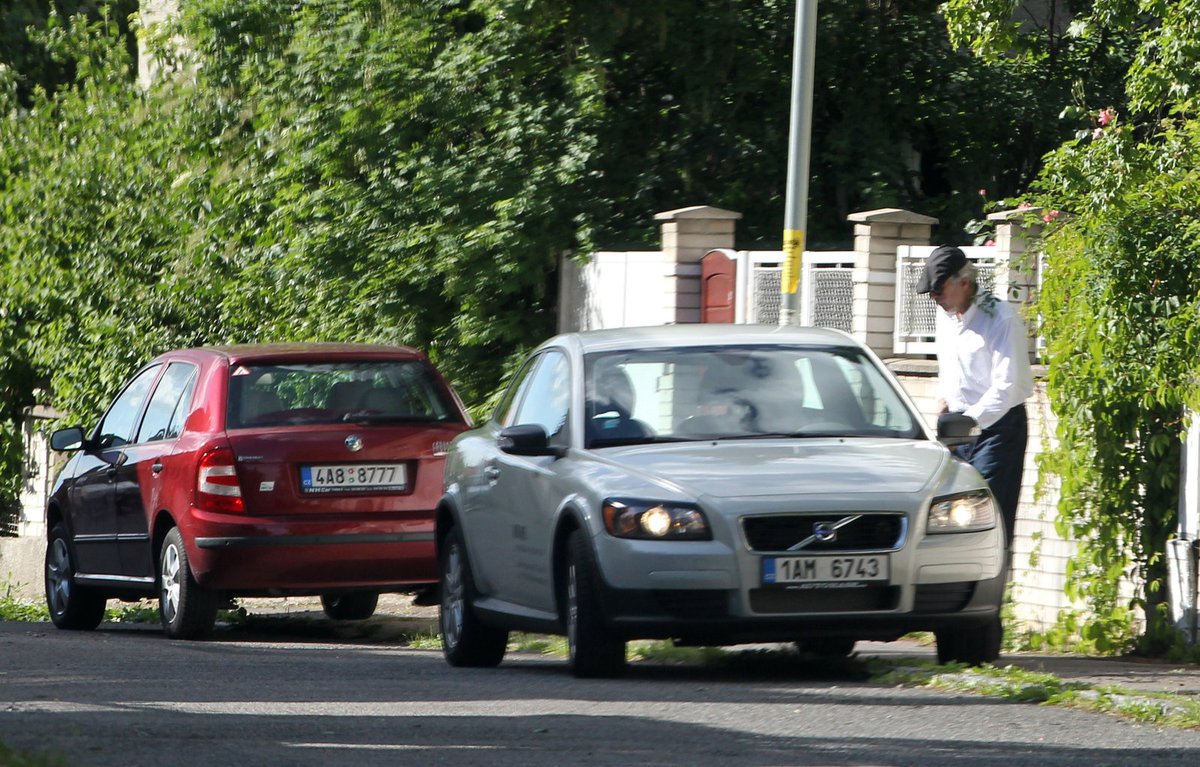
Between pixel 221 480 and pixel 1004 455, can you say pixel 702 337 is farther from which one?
pixel 221 480

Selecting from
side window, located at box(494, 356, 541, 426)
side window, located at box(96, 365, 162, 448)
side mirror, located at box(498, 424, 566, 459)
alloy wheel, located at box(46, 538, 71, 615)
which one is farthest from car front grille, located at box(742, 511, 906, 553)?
alloy wheel, located at box(46, 538, 71, 615)

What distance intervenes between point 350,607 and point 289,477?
296cm

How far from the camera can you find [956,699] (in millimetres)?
8047

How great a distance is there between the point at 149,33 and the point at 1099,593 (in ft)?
50.0

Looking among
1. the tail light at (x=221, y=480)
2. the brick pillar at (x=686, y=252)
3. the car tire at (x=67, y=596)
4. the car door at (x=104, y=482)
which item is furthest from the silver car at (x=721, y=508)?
the brick pillar at (x=686, y=252)

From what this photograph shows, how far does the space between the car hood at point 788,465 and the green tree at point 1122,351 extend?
169 cm

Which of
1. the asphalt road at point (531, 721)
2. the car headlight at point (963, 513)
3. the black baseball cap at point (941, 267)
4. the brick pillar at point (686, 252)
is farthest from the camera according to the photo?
the brick pillar at point (686, 252)

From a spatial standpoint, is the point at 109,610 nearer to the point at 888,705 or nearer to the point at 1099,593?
the point at 1099,593

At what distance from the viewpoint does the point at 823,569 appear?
8367mm

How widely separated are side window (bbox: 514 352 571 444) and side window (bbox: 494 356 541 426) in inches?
1.4

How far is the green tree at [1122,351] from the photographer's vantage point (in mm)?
10500

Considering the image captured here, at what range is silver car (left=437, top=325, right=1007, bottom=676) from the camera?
836cm

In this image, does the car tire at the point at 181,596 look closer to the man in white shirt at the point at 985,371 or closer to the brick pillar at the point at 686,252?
the man in white shirt at the point at 985,371

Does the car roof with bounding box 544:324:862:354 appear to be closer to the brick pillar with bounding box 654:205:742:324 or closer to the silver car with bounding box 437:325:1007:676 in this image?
the silver car with bounding box 437:325:1007:676
